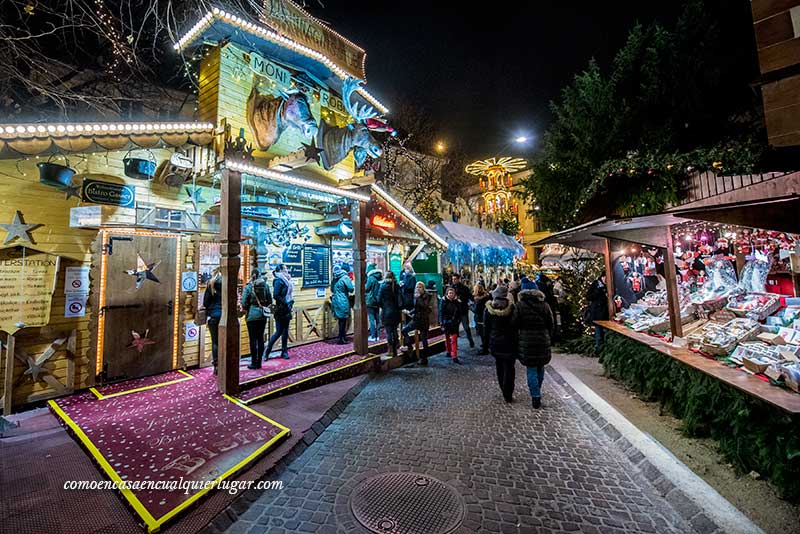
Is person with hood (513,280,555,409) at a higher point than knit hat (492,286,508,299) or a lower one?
lower

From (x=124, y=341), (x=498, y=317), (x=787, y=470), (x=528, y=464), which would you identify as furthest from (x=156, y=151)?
(x=787, y=470)

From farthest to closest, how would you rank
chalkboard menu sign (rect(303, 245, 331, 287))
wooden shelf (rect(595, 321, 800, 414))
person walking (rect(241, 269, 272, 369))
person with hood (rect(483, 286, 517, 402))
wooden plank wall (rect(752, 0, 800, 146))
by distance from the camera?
chalkboard menu sign (rect(303, 245, 331, 287)) < person walking (rect(241, 269, 272, 369)) < person with hood (rect(483, 286, 517, 402)) < wooden shelf (rect(595, 321, 800, 414)) < wooden plank wall (rect(752, 0, 800, 146))

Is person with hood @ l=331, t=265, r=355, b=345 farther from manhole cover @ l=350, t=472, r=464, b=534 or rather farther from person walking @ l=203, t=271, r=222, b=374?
manhole cover @ l=350, t=472, r=464, b=534

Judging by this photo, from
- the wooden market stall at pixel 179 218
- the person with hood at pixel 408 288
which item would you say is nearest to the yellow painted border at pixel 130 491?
the wooden market stall at pixel 179 218

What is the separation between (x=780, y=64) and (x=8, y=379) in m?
10.2

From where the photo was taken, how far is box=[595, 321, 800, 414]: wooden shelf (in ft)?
10.7

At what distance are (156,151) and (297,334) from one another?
5560 mm

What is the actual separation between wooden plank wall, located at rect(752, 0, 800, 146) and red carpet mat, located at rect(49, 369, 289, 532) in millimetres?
5863

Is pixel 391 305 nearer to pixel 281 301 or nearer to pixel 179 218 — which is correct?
pixel 281 301

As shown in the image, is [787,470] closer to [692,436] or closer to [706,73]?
[692,436]

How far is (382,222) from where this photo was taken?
9883 millimetres

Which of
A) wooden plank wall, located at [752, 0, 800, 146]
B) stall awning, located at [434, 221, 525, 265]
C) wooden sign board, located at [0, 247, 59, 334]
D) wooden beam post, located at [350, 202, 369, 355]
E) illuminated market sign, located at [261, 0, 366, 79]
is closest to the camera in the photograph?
wooden plank wall, located at [752, 0, 800, 146]

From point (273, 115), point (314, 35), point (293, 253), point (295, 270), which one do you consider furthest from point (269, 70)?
point (295, 270)

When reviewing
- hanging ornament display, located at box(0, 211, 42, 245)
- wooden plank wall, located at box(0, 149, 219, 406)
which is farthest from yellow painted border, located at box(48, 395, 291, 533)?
hanging ornament display, located at box(0, 211, 42, 245)
